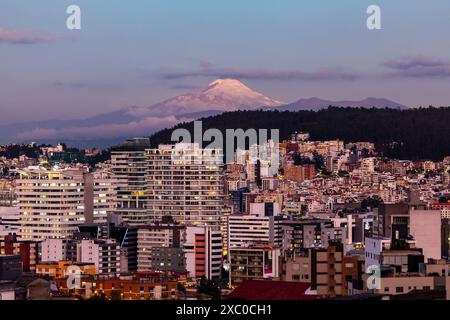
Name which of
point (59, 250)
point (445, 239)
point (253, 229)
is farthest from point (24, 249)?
point (445, 239)

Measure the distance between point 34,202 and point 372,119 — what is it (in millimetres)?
Result: 21534

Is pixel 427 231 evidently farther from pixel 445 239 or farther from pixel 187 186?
pixel 187 186

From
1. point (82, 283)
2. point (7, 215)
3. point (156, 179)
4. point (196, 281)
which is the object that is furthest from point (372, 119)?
point (82, 283)

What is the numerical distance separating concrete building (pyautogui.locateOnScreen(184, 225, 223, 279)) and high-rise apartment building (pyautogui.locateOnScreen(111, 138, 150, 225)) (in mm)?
10284

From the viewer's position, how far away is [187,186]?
4519cm

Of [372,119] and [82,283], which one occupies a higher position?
[372,119]

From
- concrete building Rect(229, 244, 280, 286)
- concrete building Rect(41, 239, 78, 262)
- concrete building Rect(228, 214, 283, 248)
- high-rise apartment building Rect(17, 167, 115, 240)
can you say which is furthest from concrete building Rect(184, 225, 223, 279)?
high-rise apartment building Rect(17, 167, 115, 240)

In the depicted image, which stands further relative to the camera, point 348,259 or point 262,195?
point 262,195

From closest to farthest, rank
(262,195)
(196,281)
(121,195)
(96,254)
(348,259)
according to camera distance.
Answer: (348,259) → (196,281) → (96,254) → (121,195) → (262,195)

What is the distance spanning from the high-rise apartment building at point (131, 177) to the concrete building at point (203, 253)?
10.3m

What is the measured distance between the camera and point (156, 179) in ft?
155

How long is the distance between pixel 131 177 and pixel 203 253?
17.3 m

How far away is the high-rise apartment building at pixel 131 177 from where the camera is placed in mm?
44938

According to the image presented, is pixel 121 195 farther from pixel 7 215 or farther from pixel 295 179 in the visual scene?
pixel 295 179
